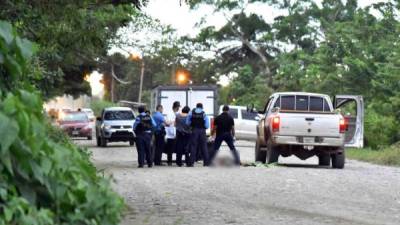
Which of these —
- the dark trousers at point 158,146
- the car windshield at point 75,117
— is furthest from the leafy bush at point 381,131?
the car windshield at point 75,117

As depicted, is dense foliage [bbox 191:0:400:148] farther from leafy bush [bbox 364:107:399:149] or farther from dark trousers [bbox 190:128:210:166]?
dark trousers [bbox 190:128:210:166]

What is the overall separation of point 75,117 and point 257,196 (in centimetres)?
3439

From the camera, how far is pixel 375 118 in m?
39.8

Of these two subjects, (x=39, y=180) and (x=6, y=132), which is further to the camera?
(x=39, y=180)

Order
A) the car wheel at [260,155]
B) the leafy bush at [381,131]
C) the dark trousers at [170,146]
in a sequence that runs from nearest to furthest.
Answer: the dark trousers at [170,146]
the car wheel at [260,155]
the leafy bush at [381,131]

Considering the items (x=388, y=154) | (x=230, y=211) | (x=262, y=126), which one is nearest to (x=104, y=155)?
(x=262, y=126)

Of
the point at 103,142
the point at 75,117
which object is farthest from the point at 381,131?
the point at 75,117

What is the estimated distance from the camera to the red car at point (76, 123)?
48.8 meters

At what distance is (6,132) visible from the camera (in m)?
5.50

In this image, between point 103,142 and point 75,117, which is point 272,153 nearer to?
point 103,142

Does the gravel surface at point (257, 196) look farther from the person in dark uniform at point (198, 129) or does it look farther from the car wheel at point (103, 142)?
the car wheel at point (103, 142)

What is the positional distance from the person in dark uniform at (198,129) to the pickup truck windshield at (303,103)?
8.84ft

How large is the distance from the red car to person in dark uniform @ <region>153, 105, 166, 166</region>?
22352 mm

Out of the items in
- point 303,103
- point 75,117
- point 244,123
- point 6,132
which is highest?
point 303,103
